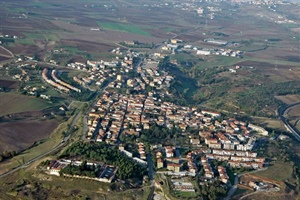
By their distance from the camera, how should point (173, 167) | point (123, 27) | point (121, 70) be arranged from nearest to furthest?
point (173, 167)
point (121, 70)
point (123, 27)

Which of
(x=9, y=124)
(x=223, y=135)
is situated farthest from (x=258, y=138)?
(x=9, y=124)

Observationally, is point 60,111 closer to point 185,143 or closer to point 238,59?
point 185,143

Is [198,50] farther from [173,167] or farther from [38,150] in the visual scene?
[38,150]

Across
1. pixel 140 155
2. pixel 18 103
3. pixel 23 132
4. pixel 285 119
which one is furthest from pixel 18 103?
pixel 285 119

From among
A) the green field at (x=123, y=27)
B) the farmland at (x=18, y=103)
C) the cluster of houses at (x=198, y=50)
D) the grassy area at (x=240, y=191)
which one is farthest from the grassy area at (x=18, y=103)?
the green field at (x=123, y=27)

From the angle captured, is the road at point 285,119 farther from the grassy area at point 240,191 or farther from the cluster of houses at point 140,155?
the cluster of houses at point 140,155

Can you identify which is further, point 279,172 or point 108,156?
point 279,172
